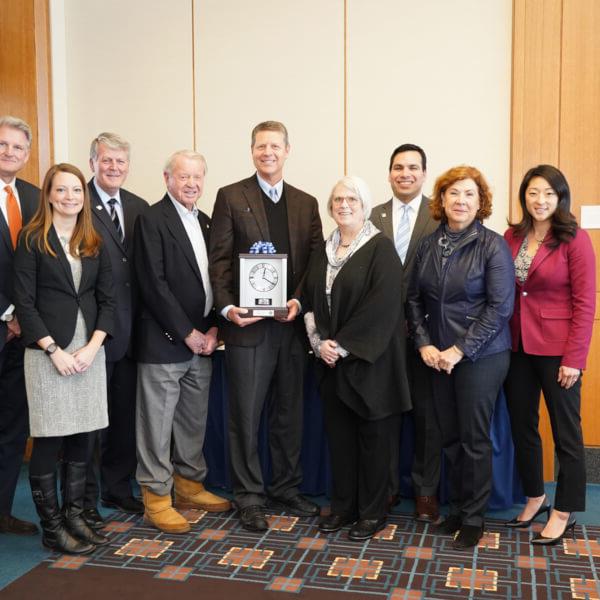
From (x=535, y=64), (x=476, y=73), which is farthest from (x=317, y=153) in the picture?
(x=535, y=64)

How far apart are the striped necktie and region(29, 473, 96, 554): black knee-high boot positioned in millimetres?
1845

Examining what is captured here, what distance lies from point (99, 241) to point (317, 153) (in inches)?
75.9

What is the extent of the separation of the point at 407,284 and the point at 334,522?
1132 mm

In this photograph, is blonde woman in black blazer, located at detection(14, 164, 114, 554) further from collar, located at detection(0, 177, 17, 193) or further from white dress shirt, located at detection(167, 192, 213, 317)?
white dress shirt, located at detection(167, 192, 213, 317)

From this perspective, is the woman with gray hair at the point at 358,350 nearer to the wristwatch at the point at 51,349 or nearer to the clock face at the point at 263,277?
the clock face at the point at 263,277

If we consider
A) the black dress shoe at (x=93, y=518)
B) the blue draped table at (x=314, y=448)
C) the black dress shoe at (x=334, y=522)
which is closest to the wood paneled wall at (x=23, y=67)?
the blue draped table at (x=314, y=448)

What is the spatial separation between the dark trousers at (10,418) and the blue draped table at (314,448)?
942mm

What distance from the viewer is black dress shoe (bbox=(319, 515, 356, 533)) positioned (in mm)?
3070

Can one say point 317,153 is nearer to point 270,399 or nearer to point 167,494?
point 270,399

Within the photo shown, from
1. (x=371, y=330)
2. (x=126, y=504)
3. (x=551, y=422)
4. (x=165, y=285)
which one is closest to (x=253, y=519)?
(x=126, y=504)

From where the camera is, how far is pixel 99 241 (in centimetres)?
292

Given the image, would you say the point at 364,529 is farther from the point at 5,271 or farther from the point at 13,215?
the point at 13,215

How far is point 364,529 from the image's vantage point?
9.82 ft

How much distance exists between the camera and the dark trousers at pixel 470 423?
2896 millimetres
